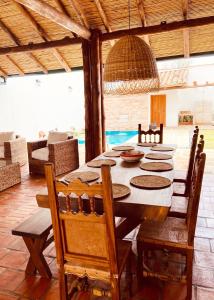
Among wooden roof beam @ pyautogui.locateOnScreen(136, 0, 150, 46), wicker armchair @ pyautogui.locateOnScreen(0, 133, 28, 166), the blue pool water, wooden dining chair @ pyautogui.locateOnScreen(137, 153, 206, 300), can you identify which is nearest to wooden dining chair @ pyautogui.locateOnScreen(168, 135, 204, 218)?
wooden dining chair @ pyautogui.locateOnScreen(137, 153, 206, 300)

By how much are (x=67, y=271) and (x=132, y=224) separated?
0.65m

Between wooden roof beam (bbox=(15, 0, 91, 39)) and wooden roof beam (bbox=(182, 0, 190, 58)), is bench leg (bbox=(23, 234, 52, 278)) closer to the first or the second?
wooden roof beam (bbox=(15, 0, 91, 39))

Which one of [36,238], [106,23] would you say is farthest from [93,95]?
[36,238]

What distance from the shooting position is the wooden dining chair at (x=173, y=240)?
147cm

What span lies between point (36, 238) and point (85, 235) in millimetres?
665

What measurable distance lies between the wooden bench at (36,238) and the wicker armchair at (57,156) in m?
2.45

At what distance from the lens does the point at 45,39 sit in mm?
4898

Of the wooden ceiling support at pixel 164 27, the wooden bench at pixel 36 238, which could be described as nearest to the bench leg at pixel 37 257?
the wooden bench at pixel 36 238

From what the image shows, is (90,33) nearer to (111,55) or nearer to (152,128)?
(152,128)

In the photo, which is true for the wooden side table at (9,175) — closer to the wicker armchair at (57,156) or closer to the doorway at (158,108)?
the wicker armchair at (57,156)

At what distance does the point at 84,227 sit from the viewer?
1.29 meters

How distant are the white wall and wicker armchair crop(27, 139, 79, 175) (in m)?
2.65

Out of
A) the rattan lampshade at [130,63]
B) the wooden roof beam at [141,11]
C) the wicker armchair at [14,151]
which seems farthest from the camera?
the wicker armchair at [14,151]

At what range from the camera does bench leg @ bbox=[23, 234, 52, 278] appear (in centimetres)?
186
